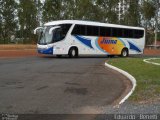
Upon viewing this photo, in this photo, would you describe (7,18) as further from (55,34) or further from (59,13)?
(55,34)

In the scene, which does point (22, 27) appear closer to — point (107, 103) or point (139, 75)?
point (139, 75)

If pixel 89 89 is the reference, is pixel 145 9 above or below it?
above

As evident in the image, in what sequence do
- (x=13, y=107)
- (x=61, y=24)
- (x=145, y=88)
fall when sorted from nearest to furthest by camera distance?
1. (x=13, y=107)
2. (x=145, y=88)
3. (x=61, y=24)

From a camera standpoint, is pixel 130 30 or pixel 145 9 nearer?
pixel 130 30

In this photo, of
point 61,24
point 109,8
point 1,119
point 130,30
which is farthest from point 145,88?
point 109,8

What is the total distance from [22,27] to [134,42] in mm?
30330

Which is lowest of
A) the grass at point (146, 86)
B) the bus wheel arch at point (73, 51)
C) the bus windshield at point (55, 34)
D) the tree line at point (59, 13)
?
the bus wheel arch at point (73, 51)

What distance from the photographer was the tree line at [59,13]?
65.2 m

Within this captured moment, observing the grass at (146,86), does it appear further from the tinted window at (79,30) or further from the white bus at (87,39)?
the tinted window at (79,30)

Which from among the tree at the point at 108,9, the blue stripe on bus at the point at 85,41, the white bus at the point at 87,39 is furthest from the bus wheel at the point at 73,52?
the tree at the point at 108,9

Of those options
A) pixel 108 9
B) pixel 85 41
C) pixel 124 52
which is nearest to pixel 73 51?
pixel 85 41

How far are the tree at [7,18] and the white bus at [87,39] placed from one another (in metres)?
27.2

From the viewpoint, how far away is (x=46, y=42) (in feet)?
116

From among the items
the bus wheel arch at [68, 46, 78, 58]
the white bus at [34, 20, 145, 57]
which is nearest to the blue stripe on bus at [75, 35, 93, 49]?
the white bus at [34, 20, 145, 57]
